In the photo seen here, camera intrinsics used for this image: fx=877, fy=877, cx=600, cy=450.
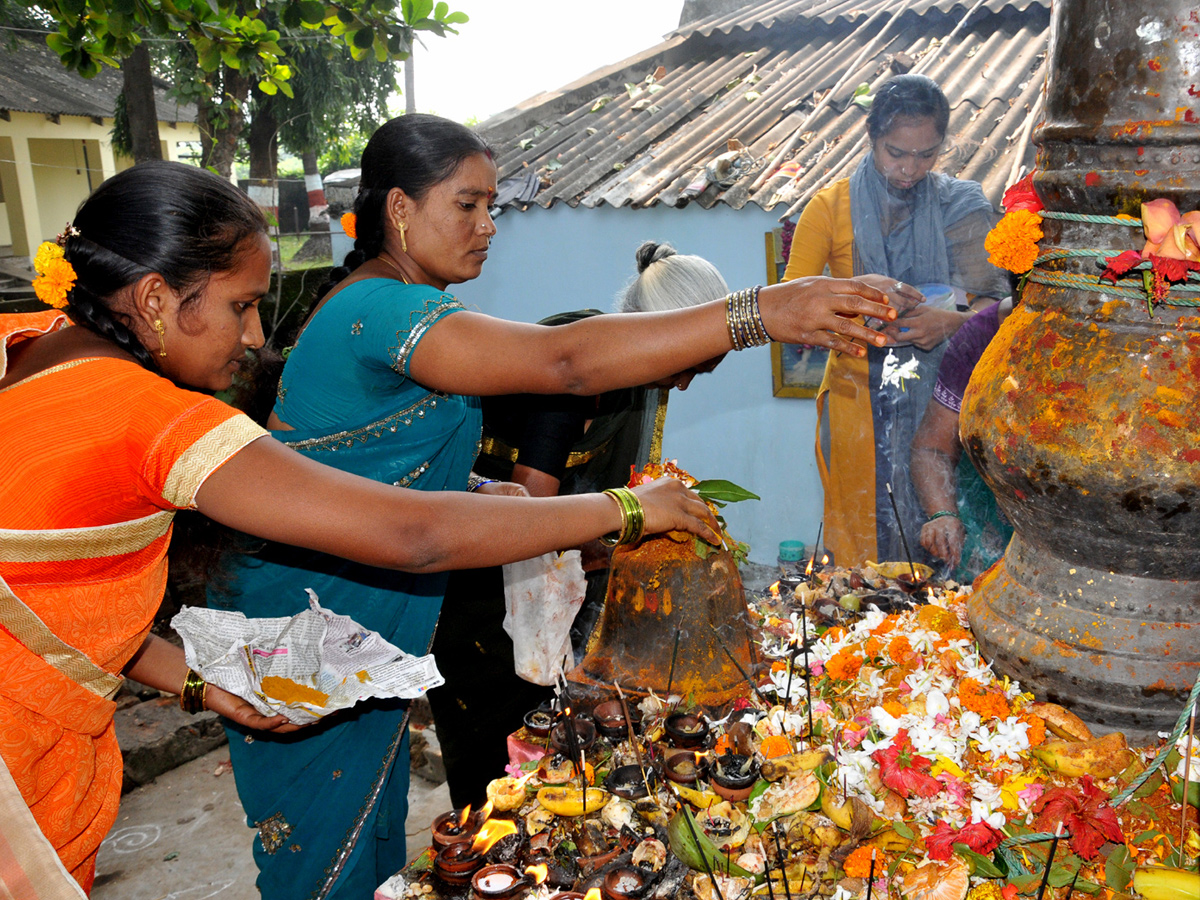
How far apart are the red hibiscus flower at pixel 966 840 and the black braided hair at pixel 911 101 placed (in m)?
3.47

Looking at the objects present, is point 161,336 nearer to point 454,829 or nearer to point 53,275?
point 53,275

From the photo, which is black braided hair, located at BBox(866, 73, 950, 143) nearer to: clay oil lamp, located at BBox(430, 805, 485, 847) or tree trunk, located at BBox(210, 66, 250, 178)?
clay oil lamp, located at BBox(430, 805, 485, 847)

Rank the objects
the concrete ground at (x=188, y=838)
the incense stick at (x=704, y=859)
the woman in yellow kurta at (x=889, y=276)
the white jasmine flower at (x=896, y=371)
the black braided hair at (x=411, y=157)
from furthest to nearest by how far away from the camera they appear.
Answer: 1. the white jasmine flower at (x=896, y=371)
2. the woman in yellow kurta at (x=889, y=276)
3. the concrete ground at (x=188, y=838)
4. the black braided hair at (x=411, y=157)
5. the incense stick at (x=704, y=859)

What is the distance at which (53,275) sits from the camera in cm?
→ 154

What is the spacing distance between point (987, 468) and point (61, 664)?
1832 mm

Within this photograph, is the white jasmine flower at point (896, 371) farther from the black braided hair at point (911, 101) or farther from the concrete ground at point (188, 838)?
the concrete ground at point (188, 838)

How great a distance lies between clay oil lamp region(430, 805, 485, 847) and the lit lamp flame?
2 centimetres

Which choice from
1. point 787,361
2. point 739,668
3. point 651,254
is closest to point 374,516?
point 739,668

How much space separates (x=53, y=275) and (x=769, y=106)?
6131 mm

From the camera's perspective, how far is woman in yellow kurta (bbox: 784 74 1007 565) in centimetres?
430

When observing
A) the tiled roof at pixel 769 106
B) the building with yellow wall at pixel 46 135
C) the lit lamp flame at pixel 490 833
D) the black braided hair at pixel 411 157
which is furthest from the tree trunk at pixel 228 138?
the lit lamp flame at pixel 490 833

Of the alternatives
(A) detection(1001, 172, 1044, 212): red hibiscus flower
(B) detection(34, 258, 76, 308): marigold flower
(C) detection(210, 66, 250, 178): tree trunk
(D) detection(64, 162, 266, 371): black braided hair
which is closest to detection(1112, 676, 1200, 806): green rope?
(A) detection(1001, 172, 1044, 212): red hibiscus flower

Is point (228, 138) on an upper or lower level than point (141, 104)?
lower

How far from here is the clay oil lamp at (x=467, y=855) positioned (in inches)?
66.7
